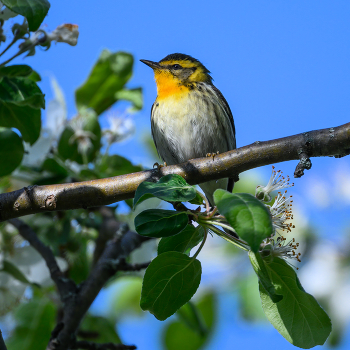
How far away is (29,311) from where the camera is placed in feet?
11.5

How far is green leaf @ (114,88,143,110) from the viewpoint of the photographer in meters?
4.24

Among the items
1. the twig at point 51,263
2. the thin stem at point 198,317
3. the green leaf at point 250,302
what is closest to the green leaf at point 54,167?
the twig at point 51,263

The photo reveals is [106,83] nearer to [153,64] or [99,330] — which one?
[153,64]

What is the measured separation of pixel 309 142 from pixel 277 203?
0.41 metres

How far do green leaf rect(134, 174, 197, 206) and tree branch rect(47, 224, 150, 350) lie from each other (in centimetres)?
146

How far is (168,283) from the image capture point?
204cm

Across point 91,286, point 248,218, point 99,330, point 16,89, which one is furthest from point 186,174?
point 99,330

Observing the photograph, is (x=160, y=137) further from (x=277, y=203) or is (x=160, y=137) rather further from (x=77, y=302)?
(x=277, y=203)

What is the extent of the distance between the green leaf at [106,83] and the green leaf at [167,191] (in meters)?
2.37

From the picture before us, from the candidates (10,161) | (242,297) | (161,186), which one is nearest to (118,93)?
(10,161)

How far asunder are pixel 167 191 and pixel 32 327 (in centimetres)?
209

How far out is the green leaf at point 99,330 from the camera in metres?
3.68

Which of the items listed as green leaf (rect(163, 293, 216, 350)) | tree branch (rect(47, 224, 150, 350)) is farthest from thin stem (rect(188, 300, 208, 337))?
tree branch (rect(47, 224, 150, 350))

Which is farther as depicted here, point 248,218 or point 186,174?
point 186,174
